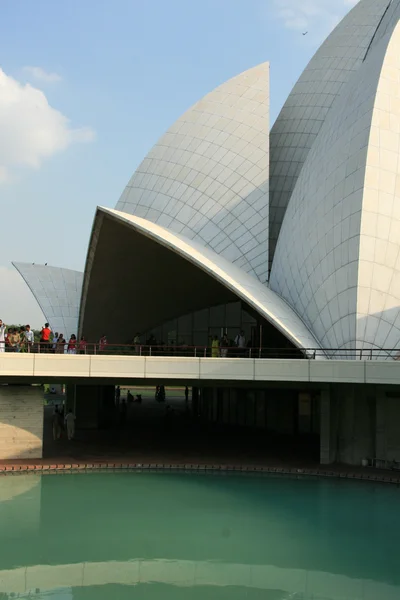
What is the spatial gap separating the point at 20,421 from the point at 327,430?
782cm

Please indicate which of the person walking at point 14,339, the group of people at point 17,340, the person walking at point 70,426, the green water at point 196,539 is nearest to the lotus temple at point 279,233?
the green water at point 196,539

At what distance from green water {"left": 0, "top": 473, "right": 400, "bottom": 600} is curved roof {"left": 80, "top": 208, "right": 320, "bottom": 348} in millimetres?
5026

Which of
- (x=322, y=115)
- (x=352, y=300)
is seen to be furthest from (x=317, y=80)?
(x=352, y=300)

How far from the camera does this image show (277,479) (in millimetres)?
15898

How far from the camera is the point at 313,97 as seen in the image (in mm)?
27578

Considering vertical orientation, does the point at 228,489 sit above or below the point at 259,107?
below

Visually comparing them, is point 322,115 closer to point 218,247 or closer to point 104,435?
point 218,247

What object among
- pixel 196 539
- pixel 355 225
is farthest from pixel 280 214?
pixel 196 539

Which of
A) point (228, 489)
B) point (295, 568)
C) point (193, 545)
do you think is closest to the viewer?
point (295, 568)

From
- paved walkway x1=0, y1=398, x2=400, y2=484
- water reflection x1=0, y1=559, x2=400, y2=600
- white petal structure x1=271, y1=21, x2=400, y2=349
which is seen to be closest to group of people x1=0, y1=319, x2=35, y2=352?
paved walkway x1=0, y1=398, x2=400, y2=484

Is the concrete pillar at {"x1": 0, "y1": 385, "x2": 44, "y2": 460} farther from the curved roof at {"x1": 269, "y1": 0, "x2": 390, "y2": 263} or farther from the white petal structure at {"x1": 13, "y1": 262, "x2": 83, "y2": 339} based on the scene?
the curved roof at {"x1": 269, "y1": 0, "x2": 390, "y2": 263}

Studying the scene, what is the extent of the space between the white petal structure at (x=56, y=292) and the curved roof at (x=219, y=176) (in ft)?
13.8

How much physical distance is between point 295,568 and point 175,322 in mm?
21664

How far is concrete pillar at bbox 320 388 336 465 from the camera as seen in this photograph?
57.2ft
